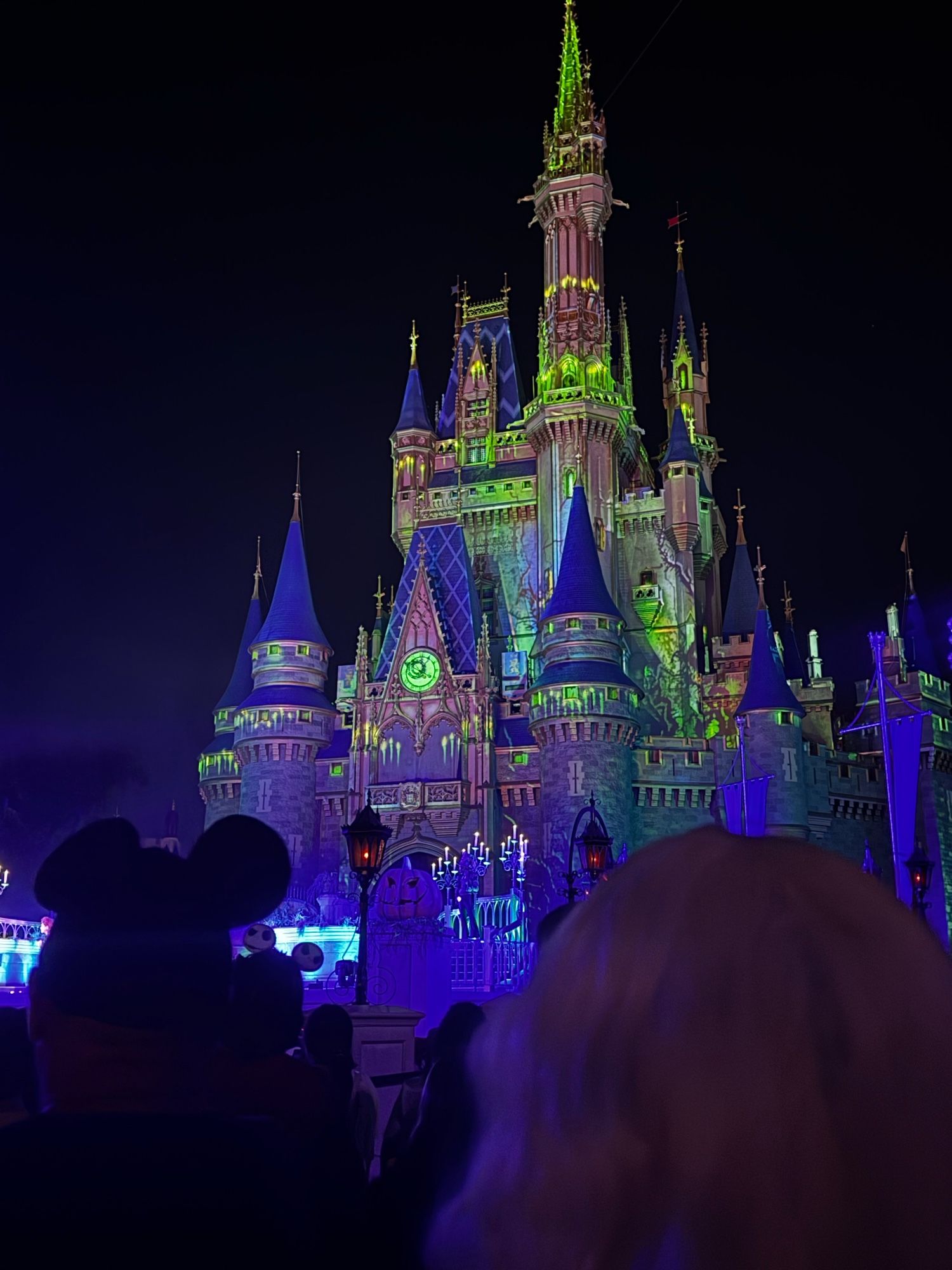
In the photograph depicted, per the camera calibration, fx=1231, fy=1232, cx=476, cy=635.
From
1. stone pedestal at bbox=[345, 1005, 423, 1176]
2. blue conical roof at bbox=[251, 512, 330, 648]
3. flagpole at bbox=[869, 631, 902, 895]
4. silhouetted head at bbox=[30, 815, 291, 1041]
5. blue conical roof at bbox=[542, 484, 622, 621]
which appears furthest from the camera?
blue conical roof at bbox=[251, 512, 330, 648]

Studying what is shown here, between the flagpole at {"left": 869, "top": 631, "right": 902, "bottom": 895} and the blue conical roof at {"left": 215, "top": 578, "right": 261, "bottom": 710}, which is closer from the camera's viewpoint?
the flagpole at {"left": 869, "top": 631, "right": 902, "bottom": 895}

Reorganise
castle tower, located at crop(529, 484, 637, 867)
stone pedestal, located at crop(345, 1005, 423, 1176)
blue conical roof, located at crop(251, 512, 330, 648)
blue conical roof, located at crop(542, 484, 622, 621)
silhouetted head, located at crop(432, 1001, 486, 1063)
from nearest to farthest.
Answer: silhouetted head, located at crop(432, 1001, 486, 1063) < stone pedestal, located at crop(345, 1005, 423, 1176) < castle tower, located at crop(529, 484, 637, 867) < blue conical roof, located at crop(542, 484, 622, 621) < blue conical roof, located at crop(251, 512, 330, 648)

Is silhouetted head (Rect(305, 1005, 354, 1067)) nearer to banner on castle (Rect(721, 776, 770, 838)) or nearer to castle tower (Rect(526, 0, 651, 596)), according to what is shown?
banner on castle (Rect(721, 776, 770, 838))

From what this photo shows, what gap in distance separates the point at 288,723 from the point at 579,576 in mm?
9862

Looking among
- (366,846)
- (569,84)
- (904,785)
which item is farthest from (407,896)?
(569,84)

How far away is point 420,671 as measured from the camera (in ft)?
123

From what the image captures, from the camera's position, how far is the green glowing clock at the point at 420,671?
37062 mm

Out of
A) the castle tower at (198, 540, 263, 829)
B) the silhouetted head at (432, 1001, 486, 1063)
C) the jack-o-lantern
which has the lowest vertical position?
the silhouetted head at (432, 1001, 486, 1063)

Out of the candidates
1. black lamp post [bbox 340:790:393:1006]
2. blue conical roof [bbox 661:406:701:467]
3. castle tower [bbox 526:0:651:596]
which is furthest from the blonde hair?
blue conical roof [bbox 661:406:701:467]

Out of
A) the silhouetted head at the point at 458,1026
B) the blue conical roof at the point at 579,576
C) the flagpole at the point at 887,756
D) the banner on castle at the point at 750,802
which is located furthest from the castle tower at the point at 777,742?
the silhouetted head at the point at 458,1026

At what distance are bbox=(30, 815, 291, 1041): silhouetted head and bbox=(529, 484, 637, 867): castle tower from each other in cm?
3064

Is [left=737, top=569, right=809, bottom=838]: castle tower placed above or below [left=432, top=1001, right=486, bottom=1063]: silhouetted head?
above

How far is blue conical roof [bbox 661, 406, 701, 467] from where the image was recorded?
138ft

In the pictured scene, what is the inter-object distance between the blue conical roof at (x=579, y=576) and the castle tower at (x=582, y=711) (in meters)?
0.03
